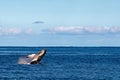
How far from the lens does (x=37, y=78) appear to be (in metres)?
86.8

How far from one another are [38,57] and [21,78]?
4057 cm

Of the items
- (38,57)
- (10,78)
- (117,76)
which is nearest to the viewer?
(10,78)

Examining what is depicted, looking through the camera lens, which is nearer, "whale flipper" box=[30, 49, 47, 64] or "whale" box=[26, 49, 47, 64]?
"whale flipper" box=[30, 49, 47, 64]

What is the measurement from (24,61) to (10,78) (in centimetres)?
5314

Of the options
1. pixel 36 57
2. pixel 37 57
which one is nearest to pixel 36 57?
pixel 36 57

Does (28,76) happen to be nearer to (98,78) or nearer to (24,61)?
(98,78)

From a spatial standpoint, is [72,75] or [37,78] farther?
[72,75]

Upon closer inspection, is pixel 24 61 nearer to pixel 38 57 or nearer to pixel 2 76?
pixel 38 57

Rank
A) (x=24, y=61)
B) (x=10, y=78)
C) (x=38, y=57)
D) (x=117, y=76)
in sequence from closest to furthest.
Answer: (x=10, y=78) < (x=117, y=76) < (x=38, y=57) < (x=24, y=61)

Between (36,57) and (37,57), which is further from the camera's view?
(36,57)

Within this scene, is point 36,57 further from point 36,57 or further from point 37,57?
point 37,57

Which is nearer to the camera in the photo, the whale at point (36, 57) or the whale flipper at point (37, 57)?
the whale flipper at point (37, 57)

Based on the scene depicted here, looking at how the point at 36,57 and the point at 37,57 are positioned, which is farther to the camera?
the point at 36,57

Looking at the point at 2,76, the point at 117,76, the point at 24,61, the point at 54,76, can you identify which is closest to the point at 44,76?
the point at 54,76
